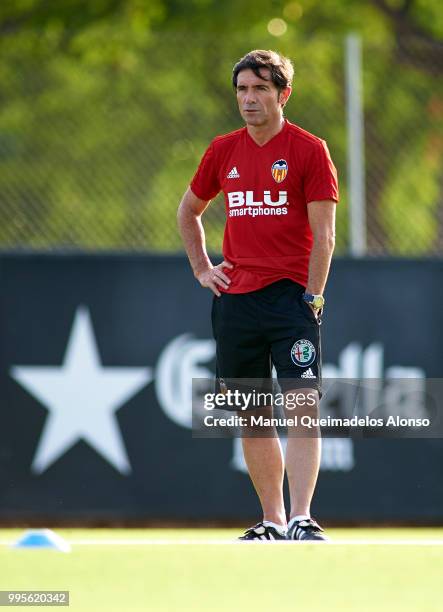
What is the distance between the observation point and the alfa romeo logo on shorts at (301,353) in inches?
245

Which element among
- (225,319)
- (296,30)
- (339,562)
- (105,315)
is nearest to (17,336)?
(105,315)

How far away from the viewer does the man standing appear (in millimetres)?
6199

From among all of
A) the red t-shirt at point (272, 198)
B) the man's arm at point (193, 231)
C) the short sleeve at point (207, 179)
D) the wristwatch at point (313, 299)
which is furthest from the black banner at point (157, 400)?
the wristwatch at point (313, 299)

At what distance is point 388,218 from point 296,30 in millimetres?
6388

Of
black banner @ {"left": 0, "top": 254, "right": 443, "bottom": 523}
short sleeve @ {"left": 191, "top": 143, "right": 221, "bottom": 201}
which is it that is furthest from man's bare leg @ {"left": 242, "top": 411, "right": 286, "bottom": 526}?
black banner @ {"left": 0, "top": 254, "right": 443, "bottom": 523}

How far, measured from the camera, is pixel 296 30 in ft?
54.7

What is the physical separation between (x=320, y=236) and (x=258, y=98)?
0.71 metres

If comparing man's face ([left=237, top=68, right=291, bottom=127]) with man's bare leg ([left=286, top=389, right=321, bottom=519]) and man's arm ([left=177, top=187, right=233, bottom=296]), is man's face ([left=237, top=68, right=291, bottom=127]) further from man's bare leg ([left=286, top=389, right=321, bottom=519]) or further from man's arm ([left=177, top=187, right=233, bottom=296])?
man's bare leg ([left=286, top=389, right=321, bottom=519])

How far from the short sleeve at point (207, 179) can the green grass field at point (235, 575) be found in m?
1.73

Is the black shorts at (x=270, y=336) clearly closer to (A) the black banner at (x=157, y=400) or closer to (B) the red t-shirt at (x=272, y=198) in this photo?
(B) the red t-shirt at (x=272, y=198)

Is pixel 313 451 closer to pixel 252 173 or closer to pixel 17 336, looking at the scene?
pixel 252 173

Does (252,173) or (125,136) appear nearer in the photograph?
(252,173)

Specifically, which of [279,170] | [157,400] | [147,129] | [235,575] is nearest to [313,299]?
[279,170]

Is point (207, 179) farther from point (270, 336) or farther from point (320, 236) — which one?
point (270, 336)
